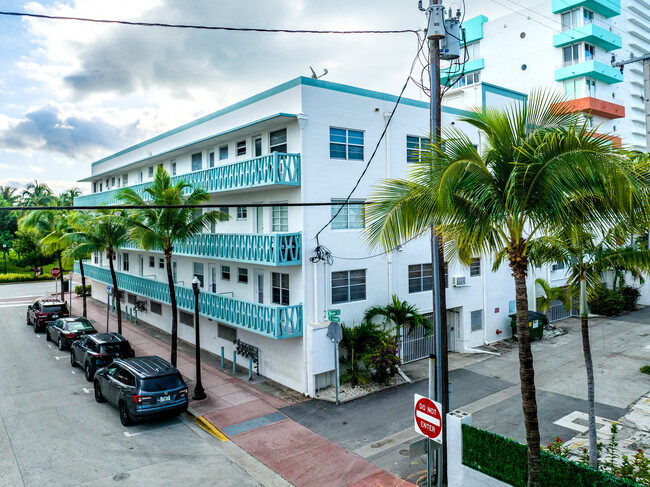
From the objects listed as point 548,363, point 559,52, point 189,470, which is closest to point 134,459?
point 189,470

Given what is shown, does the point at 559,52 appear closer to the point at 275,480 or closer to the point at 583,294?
the point at 583,294

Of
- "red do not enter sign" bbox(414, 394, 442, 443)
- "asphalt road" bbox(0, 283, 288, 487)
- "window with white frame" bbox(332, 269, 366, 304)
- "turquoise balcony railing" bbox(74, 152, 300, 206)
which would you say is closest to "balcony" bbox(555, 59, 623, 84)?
"window with white frame" bbox(332, 269, 366, 304)

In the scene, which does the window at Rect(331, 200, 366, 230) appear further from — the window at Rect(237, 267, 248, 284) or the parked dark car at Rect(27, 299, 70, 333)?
the parked dark car at Rect(27, 299, 70, 333)

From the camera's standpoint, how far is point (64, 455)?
11117 millimetres

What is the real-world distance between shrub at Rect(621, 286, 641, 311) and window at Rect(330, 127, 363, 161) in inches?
862

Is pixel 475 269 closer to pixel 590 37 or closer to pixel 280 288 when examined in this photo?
pixel 280 288

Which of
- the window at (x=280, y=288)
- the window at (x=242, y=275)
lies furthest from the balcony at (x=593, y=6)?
the window at (x=280, y=288)

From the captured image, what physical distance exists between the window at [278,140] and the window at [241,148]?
2030 mm

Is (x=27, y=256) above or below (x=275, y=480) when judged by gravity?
above

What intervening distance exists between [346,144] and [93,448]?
471 inches

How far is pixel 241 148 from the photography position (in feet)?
62.1

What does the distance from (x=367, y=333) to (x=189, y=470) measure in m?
7.32

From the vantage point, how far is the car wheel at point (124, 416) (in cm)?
1284

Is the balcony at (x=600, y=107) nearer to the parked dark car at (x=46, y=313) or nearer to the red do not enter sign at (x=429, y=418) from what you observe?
the red do not enter sign at (x=429, y=418)
